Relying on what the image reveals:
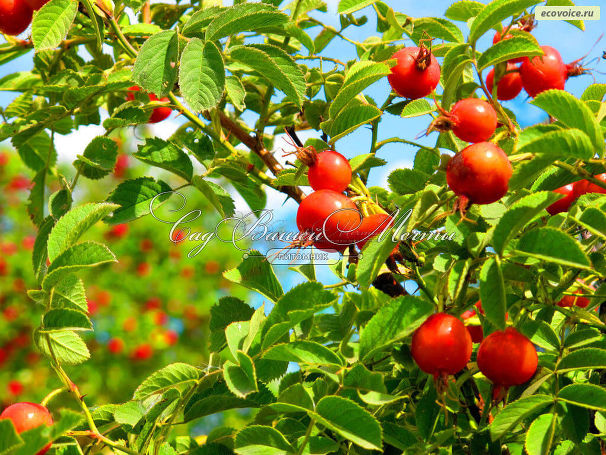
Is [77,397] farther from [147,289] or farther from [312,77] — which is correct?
[147,289]

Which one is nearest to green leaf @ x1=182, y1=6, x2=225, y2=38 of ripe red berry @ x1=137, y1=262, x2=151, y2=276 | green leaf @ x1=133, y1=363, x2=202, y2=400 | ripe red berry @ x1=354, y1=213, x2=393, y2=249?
ripe red berry @ x1=354, y1=213, x2=393, y2=249

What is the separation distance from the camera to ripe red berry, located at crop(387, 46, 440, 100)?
98 cm

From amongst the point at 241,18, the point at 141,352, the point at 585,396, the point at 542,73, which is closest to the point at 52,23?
the point at 241,18

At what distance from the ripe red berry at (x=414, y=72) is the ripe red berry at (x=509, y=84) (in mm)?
128

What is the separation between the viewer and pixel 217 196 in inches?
41.2

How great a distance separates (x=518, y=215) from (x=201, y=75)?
490mm

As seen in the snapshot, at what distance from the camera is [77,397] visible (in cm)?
75

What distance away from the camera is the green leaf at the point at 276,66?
92 centimetres

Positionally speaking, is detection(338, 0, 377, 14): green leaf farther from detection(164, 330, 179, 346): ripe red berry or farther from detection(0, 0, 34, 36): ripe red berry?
detection(164, 330, 179, 346): ripe red berry

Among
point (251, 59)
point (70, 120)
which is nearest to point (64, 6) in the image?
point (251, 59)

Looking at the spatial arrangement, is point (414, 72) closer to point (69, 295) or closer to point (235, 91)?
point (235, 91)

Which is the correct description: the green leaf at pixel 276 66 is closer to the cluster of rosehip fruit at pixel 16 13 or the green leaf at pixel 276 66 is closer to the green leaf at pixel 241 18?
the green leaf at pixel 241 18

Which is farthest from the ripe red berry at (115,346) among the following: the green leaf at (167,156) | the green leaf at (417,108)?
the green leaf at (417,108)

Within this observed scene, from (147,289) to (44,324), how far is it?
5.75m
